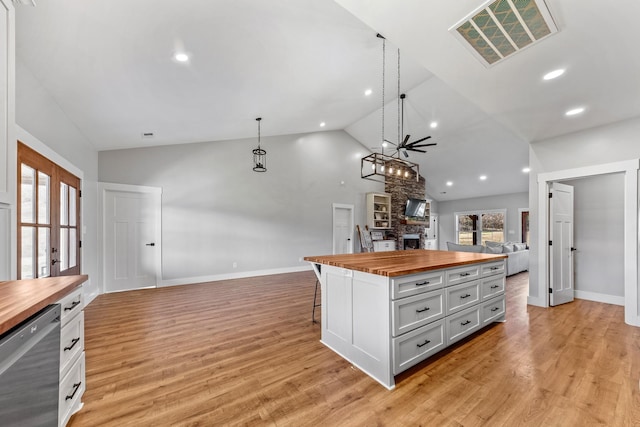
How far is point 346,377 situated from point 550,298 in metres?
3.61

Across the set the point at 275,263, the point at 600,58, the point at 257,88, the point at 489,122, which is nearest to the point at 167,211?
the point at 275,263

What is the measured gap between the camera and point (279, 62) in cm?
315

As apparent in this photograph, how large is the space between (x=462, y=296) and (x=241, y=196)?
4814 millimetres

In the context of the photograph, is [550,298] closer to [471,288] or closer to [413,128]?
[471,288]

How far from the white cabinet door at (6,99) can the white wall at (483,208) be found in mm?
11045

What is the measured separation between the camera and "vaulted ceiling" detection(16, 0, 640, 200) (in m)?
1.88

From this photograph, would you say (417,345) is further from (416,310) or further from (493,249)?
(493,249)

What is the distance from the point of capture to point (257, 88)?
3.62 m

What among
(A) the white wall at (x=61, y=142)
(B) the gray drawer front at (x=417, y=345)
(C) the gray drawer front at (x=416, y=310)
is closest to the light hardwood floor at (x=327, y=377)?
(B) the gray drawer front at (x=417, y=345)

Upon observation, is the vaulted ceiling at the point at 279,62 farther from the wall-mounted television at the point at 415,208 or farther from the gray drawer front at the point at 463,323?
the wall-mounted television at the point at 415,208

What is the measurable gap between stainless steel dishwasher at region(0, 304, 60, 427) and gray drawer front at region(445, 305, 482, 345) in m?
2.59

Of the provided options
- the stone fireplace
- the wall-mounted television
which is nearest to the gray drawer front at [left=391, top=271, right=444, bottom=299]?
the stone fireplace

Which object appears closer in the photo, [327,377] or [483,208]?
[327,377]

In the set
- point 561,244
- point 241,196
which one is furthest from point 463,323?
point 241,196
